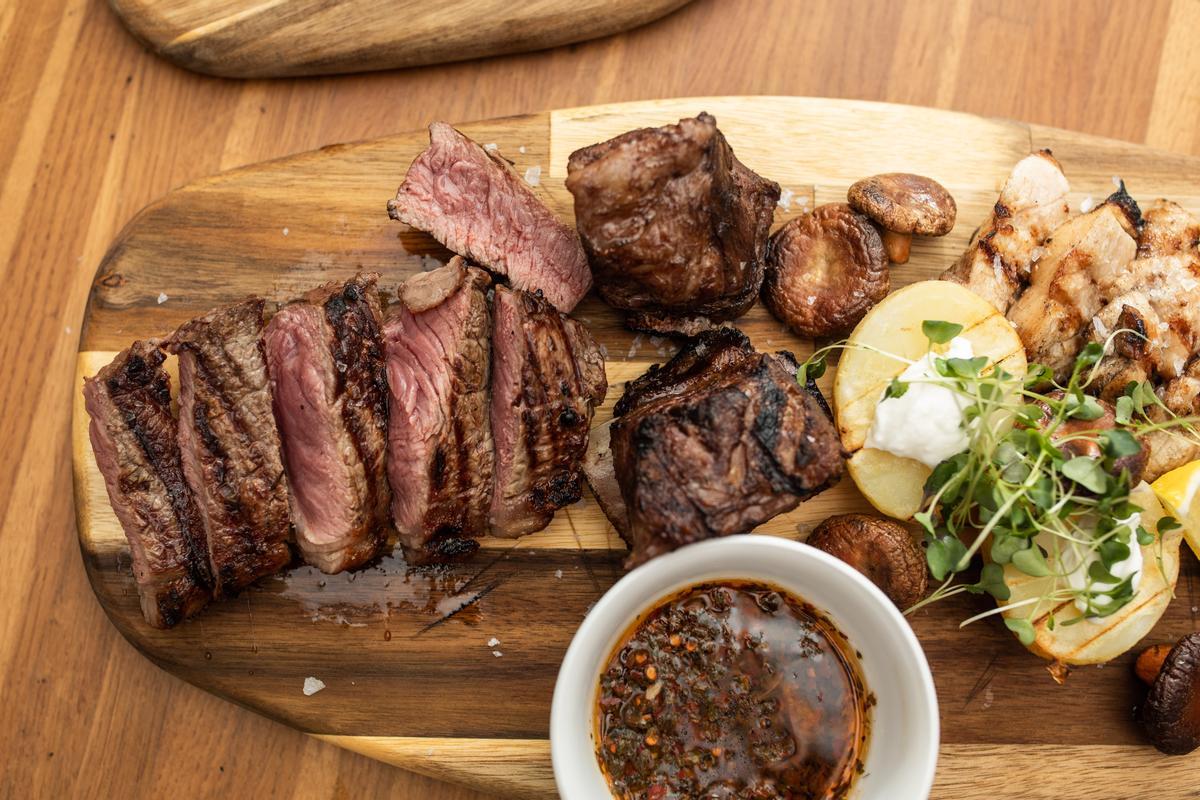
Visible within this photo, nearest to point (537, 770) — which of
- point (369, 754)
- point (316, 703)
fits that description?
point (369, 754)

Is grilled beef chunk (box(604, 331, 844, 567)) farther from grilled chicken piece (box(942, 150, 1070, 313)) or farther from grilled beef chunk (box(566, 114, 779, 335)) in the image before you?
grilled chicken piece (box(942, 150, 1070, 313))

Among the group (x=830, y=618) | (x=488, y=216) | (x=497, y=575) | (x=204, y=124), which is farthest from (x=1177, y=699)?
(x=204, y=124)

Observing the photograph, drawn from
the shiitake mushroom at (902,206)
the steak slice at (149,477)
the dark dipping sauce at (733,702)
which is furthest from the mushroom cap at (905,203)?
the steak slice at (149,477)

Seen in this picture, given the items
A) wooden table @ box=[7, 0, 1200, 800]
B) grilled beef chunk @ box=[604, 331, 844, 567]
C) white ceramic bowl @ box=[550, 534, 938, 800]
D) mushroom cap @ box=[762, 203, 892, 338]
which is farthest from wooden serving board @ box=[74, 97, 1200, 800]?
grilled beef chunk @ box=[604, 331, 844, 567]

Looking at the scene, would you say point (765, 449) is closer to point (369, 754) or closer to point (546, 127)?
point (546, 127)

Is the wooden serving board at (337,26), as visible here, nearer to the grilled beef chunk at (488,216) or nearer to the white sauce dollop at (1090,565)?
the grilled beef chunk at (488,216)
